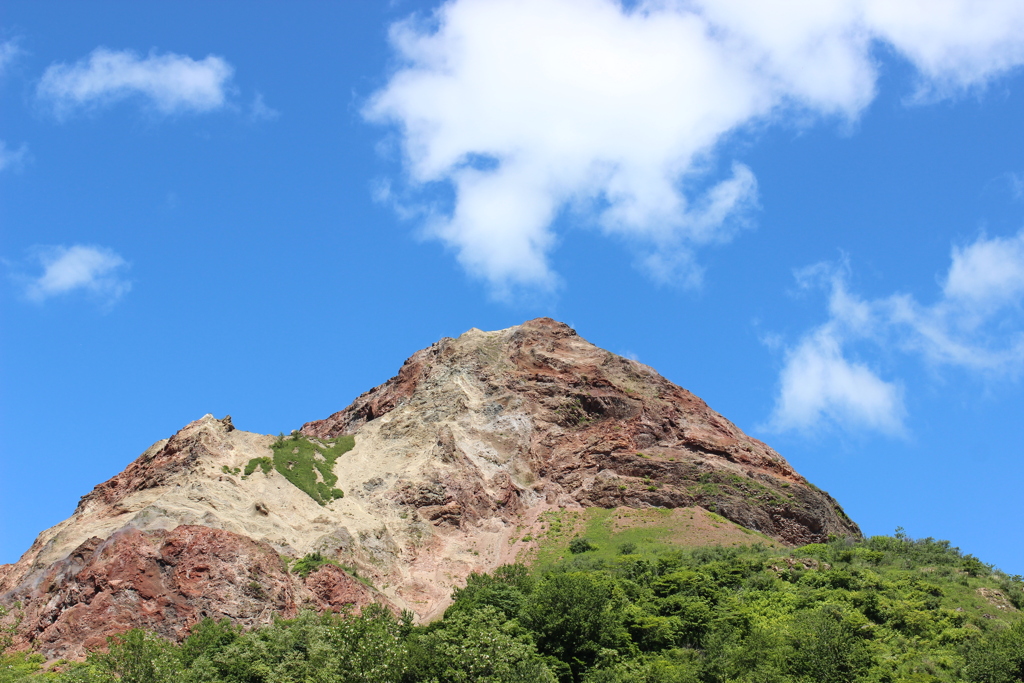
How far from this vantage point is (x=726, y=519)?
82875 mm

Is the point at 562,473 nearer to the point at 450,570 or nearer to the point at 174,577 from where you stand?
the point at 450,570

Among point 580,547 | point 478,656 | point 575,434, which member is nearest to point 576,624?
point 478,656

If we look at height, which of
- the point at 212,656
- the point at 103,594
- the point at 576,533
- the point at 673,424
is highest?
the point at 673,424

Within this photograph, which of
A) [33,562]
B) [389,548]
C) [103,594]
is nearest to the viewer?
[103,594]

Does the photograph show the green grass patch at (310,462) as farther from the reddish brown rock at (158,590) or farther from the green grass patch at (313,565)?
the reddish brown rock at (158,590)

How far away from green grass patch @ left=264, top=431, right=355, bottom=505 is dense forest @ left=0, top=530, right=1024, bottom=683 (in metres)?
20.7

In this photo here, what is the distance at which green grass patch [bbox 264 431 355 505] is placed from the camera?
81750mm

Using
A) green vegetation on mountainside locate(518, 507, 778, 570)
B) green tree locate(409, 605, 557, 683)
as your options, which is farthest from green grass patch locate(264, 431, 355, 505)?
green tree locate(409, 605, 557, 683)

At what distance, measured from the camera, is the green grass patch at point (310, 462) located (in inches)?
3219

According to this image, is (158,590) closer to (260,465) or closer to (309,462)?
(260,465)

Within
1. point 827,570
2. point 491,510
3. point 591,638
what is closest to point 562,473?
point 491,510

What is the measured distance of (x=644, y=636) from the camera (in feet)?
183

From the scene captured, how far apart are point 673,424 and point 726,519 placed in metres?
13.6

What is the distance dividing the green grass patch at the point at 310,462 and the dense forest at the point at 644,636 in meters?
20.7
